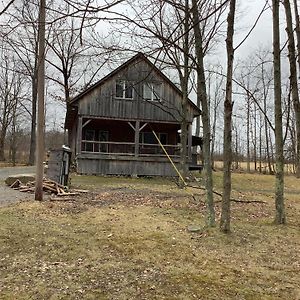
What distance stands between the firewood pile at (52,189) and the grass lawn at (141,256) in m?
2.86

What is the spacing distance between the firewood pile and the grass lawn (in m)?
2.86

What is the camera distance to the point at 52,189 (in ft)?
44.2

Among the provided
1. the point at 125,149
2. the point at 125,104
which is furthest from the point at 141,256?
the point at 125,149

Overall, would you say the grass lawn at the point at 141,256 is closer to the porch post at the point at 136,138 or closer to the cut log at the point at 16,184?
the cut log at the point at 16,184

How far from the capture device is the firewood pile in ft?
41.9

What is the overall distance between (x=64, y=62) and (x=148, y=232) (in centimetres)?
3025

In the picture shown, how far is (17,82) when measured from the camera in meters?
45.7

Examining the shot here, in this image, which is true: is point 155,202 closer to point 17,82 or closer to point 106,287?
point 106,287

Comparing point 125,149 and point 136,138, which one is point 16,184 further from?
point 125,149

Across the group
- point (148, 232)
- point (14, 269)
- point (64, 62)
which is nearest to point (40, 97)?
point (148, 232)

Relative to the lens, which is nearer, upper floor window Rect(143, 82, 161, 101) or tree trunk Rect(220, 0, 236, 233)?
tree trunk Rect(220, 0, 236, 233)

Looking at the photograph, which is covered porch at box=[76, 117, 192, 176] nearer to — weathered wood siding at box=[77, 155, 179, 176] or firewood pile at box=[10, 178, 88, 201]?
weathered wood siding at box=[77, 155, 179, 176]

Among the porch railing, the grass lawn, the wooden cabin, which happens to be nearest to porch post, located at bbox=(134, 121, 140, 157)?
the wooden cabin

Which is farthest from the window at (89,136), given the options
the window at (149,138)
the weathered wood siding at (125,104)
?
the window at (149,138)
